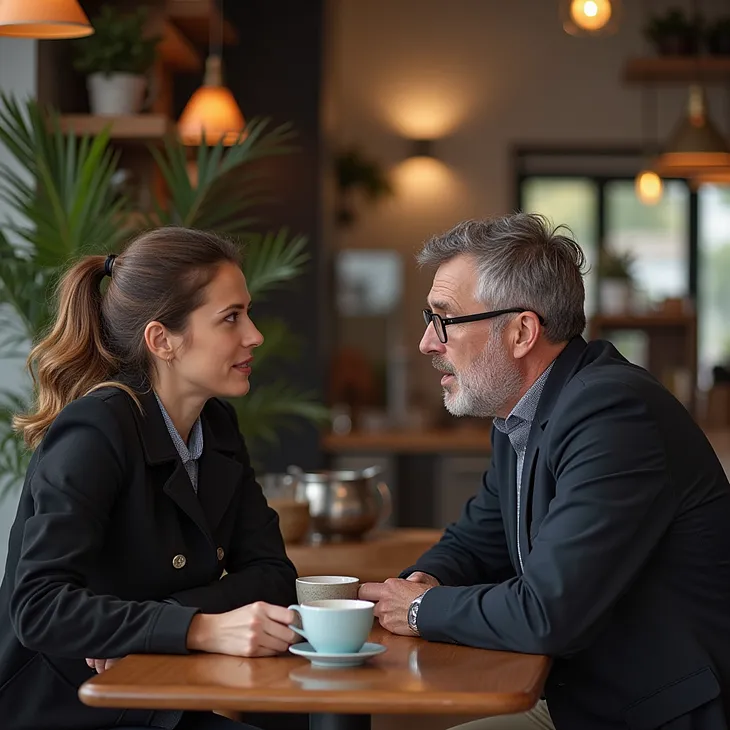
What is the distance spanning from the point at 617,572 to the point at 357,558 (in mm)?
1382

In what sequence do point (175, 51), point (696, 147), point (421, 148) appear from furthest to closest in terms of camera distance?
point (421, 148)
point (696, 147)
point (175, 51)

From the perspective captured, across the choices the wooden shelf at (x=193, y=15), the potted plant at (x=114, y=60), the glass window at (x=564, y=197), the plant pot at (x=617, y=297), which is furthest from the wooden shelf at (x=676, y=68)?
the potted plant at (x=114, y=60)

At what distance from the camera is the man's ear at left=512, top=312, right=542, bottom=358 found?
7.32 ft

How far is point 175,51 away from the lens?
4.43 m

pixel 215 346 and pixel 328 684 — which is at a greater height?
pixel 215 346

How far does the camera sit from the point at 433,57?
27.7 feet

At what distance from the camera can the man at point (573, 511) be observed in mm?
1887

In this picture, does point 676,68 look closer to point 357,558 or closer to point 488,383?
point 357,558

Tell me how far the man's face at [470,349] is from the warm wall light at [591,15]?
2.13m

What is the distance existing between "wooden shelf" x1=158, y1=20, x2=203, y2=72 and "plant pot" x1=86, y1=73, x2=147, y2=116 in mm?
200

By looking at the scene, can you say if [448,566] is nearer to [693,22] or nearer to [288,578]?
[288,578]

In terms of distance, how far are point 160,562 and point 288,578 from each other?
34cm

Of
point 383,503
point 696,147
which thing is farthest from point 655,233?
point 383,503

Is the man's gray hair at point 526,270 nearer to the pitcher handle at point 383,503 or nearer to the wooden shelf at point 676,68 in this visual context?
the pitcher handle at point 383,503
